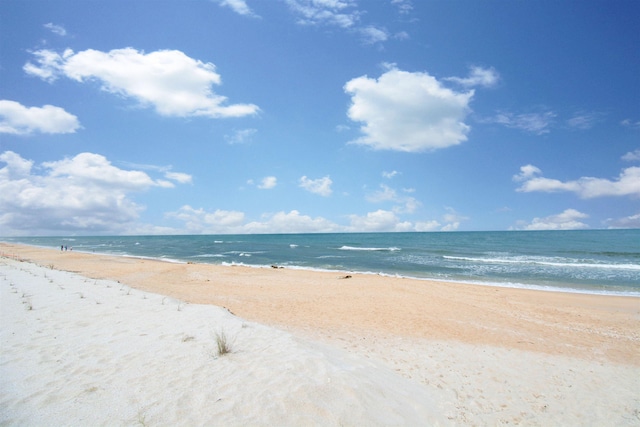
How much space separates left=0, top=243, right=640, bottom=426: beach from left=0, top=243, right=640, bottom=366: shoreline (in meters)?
0.12

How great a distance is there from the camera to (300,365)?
5852 mm

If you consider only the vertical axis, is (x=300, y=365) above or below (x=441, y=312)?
above

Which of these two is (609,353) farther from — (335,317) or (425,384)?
(335,317)

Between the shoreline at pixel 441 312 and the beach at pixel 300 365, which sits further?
the shoreline at pixel 441 312

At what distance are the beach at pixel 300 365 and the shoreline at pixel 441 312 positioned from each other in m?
0.12

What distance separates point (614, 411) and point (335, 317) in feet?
25.7

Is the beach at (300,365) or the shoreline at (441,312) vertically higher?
the beach at (300,365)

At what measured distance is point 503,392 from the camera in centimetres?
618

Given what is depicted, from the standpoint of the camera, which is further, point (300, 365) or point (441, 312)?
point (441, 312)

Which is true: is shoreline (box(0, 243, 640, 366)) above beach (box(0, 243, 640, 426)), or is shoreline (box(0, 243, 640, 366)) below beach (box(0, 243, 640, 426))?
below

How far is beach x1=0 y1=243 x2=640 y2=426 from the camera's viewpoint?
177 inches

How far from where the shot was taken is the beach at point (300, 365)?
14.8 ft

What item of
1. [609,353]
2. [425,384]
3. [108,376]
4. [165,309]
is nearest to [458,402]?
[425,384]

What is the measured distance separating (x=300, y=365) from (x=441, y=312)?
929cm
